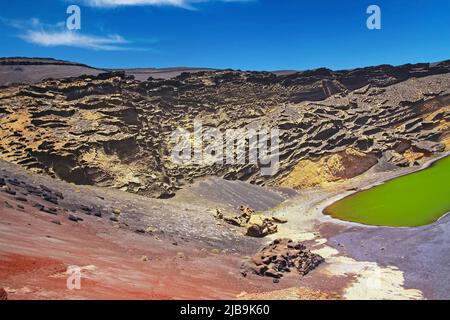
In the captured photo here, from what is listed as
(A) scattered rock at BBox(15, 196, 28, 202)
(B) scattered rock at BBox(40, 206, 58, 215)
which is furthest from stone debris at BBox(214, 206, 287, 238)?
(A) scattered rock at BBox(15, 196, 28, 202)

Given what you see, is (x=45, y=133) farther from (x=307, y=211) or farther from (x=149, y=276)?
(x=149, y=276)

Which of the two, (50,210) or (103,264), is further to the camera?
(50,210)

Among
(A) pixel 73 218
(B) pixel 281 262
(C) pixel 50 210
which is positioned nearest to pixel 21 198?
(C) pixel 50 210

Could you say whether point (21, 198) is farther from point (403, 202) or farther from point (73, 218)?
point (403, 202)

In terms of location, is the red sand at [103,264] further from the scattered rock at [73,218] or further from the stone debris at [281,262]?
the stone debris at [281,262]

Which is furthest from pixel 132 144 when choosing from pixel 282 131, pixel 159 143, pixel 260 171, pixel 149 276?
pixel 149 276
